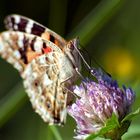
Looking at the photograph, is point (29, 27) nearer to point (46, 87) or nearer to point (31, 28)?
point (31, 28)

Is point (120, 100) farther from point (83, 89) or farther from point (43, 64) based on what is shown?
point (43, 64)

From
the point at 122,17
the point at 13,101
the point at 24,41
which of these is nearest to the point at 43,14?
the point at 122,17

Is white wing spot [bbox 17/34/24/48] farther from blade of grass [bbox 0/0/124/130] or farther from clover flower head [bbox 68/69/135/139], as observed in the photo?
blade of grass [bbox 0/0/124/130]

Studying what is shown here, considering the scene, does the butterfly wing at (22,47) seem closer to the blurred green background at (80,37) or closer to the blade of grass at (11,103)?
the blurred green background at (80,37)

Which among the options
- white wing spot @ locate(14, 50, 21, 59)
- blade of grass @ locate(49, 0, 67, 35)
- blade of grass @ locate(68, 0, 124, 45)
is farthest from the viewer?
blade of grass @ locate(49, 0, 67, 35)

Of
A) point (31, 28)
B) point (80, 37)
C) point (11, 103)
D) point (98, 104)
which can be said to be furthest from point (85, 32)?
point (98, 104)

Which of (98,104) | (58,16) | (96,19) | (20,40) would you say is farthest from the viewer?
(58,16)

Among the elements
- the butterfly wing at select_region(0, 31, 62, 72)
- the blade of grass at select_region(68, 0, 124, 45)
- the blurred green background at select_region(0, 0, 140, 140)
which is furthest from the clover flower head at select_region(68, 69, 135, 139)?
the blade of grass at select_region(68, 0, 124, 45)
